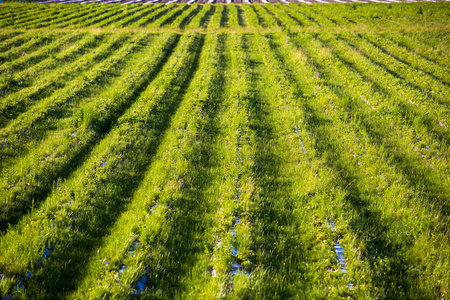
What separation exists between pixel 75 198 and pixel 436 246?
24.3 ft

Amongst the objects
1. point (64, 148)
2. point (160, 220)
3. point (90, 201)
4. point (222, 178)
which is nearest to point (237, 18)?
point (64, 148)

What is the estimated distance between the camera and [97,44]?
1966 centimetres

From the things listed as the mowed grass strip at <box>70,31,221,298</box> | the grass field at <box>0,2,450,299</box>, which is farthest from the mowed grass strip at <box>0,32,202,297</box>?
the mowed grass strip at <box>70,31,221,298</box>

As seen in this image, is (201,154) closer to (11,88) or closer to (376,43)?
(11,88)

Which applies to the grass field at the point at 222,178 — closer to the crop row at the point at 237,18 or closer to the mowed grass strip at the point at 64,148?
the mowed grass strip at the point at 64,148

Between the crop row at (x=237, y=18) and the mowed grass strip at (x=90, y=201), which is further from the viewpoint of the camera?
the crop row at (x=237, y=18)

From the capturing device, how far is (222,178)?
685cm

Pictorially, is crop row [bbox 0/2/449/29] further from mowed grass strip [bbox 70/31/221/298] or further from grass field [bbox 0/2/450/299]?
mowed grass strip [bbox 70/31/221/298]

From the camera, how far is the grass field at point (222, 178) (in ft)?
13.9

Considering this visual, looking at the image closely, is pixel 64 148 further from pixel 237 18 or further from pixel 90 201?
pixel 237 18

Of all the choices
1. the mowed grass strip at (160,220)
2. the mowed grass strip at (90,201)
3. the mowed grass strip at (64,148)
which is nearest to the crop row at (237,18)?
the mowed grass strip at (64,148)

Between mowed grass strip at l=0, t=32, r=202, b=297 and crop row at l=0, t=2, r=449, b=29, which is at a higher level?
crop row at l=0, t=2, r=449, b=29

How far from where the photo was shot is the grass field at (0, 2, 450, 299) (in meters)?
4.25

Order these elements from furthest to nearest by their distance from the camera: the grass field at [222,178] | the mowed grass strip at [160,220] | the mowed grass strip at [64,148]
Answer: the mowed grass strip at [64,148]
the grass field at [222,178]
the mowed grass strip at [160,220]
